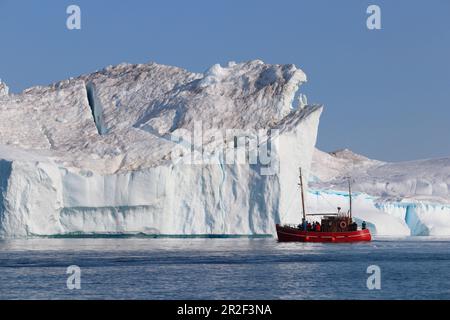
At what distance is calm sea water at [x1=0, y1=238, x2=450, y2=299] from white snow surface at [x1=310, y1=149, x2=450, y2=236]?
1313 centimetres

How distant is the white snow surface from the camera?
56188mm

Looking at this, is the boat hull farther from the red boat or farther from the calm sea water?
the calm sea water

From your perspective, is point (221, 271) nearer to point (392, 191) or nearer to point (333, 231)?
point (333, 231)

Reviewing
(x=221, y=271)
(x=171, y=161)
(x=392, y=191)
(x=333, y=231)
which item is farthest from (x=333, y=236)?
(x=221, y=271)

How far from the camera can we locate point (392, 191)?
65.1 meters

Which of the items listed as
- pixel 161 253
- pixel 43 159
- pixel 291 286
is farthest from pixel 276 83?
pixel 291 286

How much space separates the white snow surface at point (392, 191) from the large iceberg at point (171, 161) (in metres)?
7.55

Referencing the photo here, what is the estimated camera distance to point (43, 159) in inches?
1879

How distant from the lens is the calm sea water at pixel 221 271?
2373 centimetres

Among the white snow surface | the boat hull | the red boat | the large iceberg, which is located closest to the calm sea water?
the boat hull

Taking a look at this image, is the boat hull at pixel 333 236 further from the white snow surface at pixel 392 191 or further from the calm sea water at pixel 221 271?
the white snow surface at pixel 392 191

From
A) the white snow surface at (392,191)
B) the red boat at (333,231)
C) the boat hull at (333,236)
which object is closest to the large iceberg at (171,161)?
the red boat at (333,231)

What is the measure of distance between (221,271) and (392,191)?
124 ft
